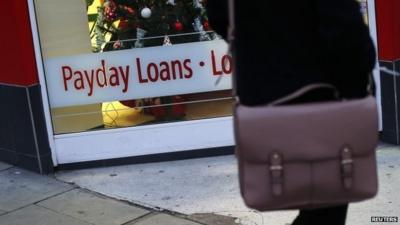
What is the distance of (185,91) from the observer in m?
4.89

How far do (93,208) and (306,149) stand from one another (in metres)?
2.33

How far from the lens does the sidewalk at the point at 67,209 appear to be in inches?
153

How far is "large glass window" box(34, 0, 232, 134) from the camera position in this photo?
188 inches

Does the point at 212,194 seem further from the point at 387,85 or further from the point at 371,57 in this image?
the point at 371,57

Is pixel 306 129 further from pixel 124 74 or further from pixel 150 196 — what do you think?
pixel 124 74

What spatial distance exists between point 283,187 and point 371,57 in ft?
1.64

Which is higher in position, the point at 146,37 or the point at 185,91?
the point at 146,37

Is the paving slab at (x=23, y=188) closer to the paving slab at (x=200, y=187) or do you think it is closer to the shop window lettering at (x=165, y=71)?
the paving slab at (x=200, y=187)

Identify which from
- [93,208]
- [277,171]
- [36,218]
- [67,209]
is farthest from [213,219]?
[277,171]

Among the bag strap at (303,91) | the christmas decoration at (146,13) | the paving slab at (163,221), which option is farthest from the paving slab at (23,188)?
the bag strap at (303,91)

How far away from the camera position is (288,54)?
2.13 meters

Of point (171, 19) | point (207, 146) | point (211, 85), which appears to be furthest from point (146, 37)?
point (207, 146)

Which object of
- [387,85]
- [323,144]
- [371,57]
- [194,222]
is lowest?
[194,222]

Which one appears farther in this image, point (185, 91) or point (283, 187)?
point (185, 91)
